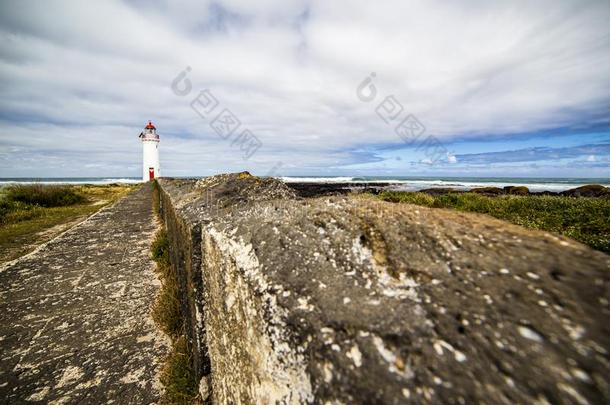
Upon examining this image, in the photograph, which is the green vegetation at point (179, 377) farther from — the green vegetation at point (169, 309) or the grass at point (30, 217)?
the grass at point (30, 217)

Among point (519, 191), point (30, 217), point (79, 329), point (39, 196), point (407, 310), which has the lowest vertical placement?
point (30, 217)

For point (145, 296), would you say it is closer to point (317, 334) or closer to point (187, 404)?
point (187, 404)

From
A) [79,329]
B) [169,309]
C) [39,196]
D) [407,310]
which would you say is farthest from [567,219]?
[39,196]

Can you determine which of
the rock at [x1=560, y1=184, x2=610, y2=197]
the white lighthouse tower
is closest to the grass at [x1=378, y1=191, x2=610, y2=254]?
the rock at [x1=560, y1=184, x2=610, y2=197]

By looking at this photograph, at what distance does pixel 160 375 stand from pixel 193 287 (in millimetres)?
949

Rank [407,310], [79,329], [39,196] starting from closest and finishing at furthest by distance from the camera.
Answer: [407,310] → [79,329] → [39,196]

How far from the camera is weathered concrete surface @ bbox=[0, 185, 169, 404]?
2.32m

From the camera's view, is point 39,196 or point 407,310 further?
point 39,196

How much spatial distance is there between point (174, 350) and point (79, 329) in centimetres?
127

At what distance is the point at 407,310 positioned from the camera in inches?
35.6

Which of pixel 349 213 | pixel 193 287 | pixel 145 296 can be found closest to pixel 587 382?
pixel 349 213

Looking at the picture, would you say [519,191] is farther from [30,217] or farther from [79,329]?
[30,217]

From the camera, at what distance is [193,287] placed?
2.14 metres

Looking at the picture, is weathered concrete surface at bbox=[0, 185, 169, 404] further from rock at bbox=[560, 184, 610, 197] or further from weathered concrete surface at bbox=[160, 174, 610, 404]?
rock at bbox=[560, 184, 610, 197]
